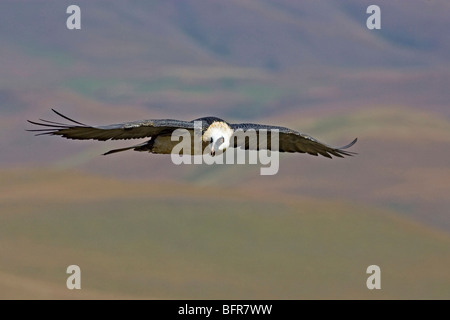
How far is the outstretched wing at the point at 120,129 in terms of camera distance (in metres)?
21.8

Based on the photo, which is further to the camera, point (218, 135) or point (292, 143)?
point (292, 143)

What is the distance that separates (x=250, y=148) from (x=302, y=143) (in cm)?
142

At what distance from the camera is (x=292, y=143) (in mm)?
25562

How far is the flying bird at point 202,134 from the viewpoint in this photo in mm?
22016

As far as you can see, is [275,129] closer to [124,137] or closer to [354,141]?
[354,141]

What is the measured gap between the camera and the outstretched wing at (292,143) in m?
24.2

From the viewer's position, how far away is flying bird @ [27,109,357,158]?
22.0 m

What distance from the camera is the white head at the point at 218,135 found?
23594 millimetres

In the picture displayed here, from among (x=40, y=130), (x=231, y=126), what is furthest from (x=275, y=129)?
(x=40, y=130)

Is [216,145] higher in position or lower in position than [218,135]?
lower

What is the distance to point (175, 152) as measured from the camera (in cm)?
2380

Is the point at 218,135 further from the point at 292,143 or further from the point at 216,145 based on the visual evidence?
the point at 292,143

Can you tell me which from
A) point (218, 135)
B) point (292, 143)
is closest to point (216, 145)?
point (218, 135)

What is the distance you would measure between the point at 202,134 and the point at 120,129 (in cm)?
224
